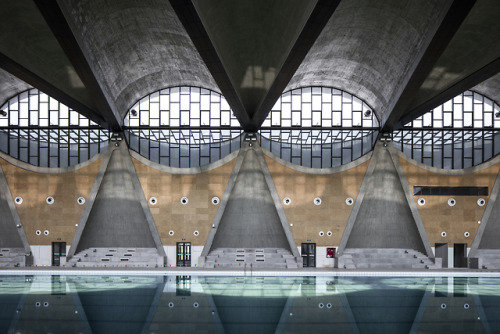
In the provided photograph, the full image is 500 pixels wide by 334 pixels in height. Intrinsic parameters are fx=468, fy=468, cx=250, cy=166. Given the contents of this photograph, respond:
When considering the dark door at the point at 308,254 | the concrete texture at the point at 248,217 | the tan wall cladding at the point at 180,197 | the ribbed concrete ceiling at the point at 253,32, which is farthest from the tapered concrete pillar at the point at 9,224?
the dark door at the point at 308,254

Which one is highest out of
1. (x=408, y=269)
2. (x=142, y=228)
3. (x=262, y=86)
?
(x=262, y=86)

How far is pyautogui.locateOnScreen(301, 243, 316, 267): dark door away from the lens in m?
29.8

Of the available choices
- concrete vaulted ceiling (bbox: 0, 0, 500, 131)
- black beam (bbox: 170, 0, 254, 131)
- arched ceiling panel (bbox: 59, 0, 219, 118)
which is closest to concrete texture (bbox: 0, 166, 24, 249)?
concrete vaulted ceiling (bbox: 0, 0, 500, 131)

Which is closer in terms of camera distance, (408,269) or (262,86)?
(262,86)

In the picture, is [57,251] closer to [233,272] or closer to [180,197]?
[180,197]

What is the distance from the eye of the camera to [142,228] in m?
30.2

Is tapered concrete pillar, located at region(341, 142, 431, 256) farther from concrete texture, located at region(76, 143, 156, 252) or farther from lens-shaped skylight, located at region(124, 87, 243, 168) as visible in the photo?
concrete texture, located at region(76, 143, 156, 252)

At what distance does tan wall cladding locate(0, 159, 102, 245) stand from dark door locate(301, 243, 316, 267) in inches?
554

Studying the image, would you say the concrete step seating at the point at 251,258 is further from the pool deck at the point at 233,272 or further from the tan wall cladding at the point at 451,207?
the tan wall cladding at the point at 451,207

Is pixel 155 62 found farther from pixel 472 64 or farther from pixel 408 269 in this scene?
pixel 408 269

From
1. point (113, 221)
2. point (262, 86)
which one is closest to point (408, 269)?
point (262, 86)

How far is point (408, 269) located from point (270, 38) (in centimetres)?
1543

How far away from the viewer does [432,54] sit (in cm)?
1966

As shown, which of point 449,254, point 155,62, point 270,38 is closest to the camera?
point 270,38
